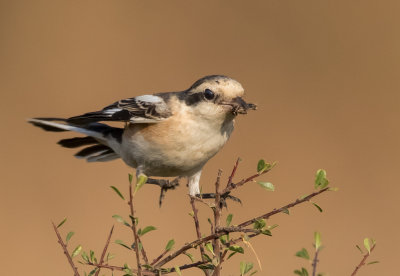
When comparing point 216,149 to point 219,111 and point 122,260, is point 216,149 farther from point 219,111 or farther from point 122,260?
point 122,260

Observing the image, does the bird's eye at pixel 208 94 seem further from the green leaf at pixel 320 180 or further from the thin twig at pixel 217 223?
the green leaf at pixel 320 180

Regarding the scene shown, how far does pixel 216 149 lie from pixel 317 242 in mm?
1207

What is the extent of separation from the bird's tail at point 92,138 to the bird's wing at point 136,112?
191mm

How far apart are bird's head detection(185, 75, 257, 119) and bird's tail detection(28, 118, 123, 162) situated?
73cm

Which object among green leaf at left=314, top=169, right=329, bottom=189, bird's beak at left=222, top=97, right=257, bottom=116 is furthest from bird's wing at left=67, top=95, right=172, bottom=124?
green leaf at left=314, top=169, right=329, bottom=189

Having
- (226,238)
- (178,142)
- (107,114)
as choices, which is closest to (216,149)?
(178,142)

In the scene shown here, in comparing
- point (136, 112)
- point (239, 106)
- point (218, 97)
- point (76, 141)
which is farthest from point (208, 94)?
point (76, 141)

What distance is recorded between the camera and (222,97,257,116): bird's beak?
2.49 meters

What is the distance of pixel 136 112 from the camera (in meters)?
2.96

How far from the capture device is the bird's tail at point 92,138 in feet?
10.9

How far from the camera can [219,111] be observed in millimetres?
2672

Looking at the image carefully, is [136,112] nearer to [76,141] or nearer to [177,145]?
[177,145]

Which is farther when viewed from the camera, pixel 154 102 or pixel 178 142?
pixel 154 102

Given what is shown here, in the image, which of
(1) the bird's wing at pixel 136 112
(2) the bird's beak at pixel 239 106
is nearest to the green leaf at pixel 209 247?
(2) the bird's beak at pixel 239 106
